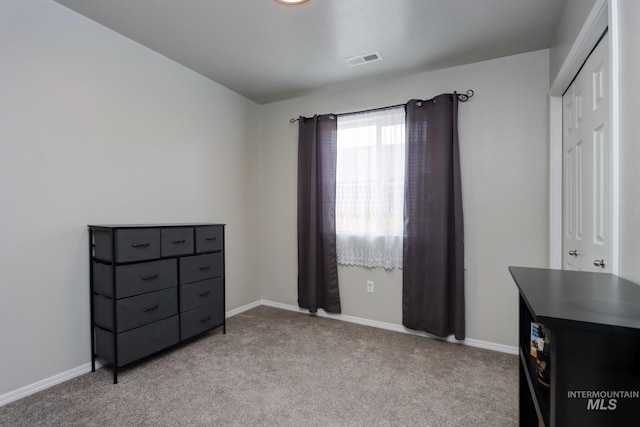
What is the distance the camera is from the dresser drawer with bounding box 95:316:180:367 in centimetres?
208

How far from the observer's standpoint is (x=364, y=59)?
2686mm

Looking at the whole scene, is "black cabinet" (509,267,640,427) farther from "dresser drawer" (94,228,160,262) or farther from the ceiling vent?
the ceiling vent

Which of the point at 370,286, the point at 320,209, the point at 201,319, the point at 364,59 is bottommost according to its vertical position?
the point at 201,319

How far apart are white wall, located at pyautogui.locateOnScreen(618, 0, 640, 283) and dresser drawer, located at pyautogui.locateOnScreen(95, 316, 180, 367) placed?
2.65 metres

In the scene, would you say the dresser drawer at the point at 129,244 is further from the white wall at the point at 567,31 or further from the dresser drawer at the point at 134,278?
the white wall at the point at 567,31

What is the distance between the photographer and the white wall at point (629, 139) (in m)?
1.08

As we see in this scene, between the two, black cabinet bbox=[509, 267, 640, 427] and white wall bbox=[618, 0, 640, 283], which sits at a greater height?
white wall bbox=[618, 0, 640, 283]

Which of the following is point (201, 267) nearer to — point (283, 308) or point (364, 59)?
point (283, 308)

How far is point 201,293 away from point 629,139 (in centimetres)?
279

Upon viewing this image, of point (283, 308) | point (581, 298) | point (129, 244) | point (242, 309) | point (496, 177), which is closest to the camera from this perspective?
point (581, 298)

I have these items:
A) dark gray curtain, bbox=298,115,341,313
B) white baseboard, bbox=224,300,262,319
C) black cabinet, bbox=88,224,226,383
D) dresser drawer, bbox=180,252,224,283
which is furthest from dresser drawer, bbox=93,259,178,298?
dark gray curtain, bbox=298,115,341,313

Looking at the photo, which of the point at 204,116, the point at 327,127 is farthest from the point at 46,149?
the point at 327,127

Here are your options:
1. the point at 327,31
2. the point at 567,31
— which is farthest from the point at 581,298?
the point at 327,31

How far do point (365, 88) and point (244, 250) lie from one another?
222 cm
